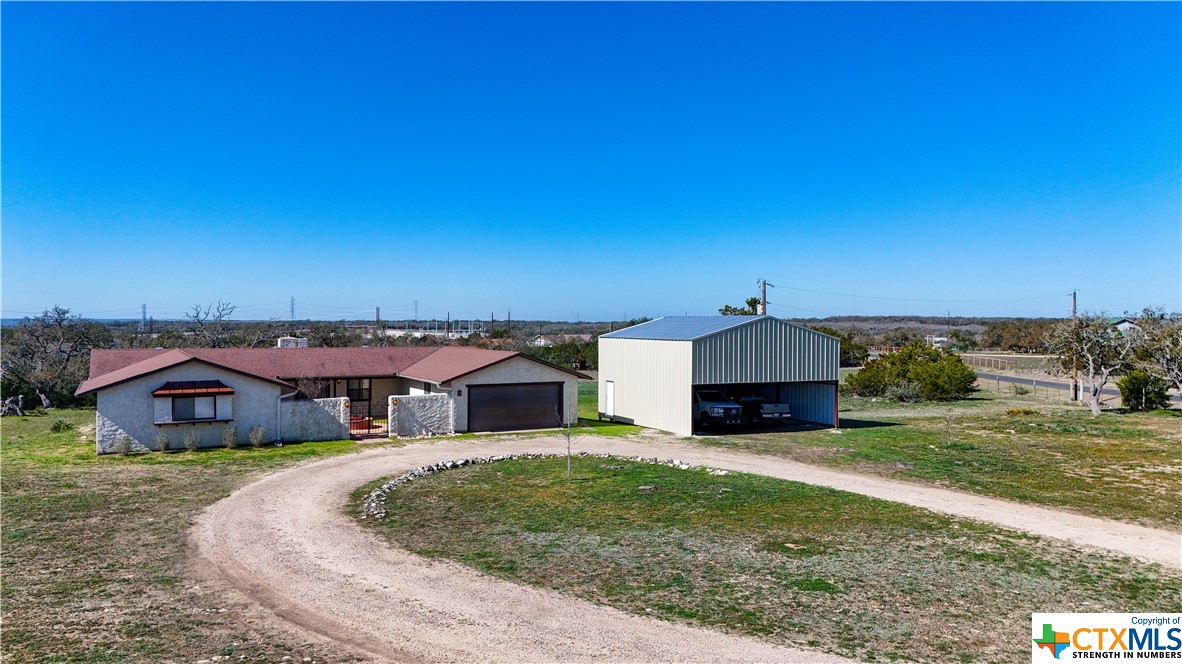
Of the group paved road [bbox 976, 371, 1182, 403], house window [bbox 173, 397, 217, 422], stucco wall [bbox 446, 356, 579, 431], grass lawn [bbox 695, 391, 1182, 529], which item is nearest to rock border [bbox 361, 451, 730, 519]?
grass lawn [bbox 695, 391, 1182, 529]

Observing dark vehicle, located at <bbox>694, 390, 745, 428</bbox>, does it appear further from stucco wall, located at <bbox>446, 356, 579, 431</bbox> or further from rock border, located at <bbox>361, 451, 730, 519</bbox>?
rock border, located at <bbox>361, 451, 730, 519</bbox>

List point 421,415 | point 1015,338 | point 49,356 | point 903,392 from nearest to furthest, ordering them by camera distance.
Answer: point 421,415 < point 49,356 < point 903,392 < point 1015,338

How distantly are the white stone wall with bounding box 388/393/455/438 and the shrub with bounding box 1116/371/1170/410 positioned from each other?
3410cm

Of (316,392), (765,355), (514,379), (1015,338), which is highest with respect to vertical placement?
(1015,338)

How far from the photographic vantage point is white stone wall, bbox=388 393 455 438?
26.9 m

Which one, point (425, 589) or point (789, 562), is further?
point (789, 562)

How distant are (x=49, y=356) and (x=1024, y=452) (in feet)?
156

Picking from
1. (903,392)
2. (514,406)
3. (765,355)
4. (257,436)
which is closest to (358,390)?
(514,406)

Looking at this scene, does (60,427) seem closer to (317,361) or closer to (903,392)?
(317,361)

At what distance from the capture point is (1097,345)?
3769cm

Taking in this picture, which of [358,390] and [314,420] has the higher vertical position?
[358,390]

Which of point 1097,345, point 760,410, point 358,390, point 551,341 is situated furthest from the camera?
point 551,341

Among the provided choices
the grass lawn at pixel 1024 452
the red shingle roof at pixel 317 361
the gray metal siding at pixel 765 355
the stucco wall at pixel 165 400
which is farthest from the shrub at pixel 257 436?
the gray metal siding at pixel 765 355

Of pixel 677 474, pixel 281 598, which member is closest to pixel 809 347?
pixel 677 474
